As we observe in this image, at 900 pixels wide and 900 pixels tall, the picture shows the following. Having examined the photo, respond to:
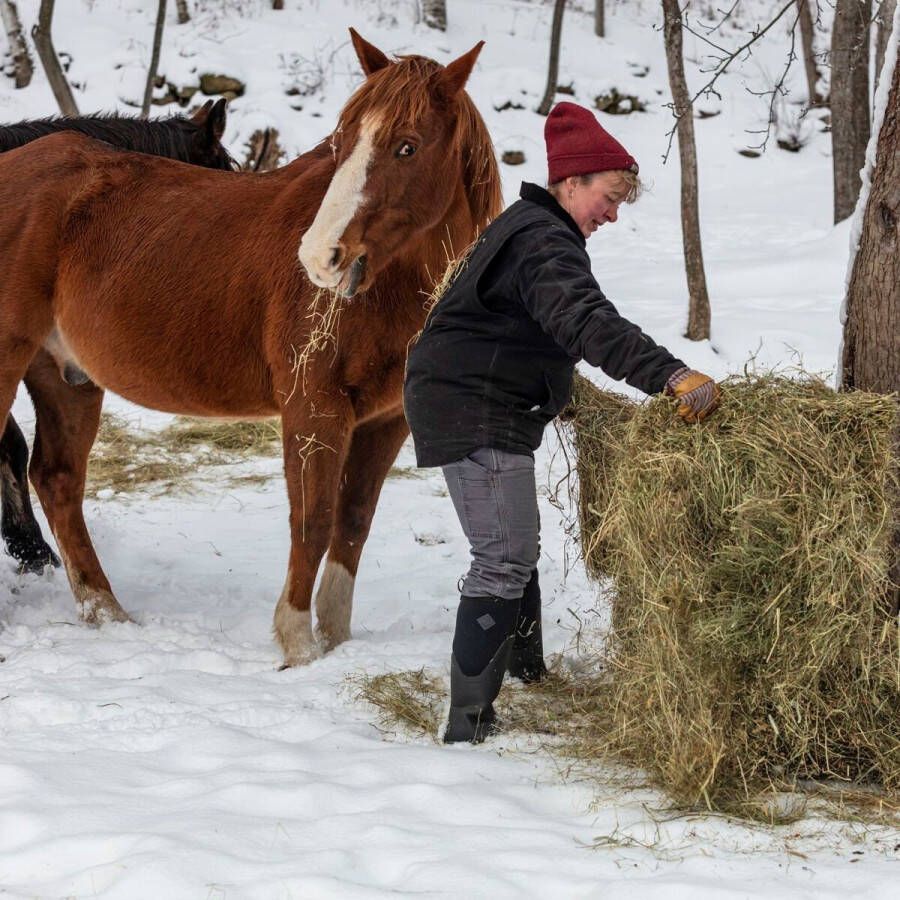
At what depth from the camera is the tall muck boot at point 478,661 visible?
10.8 feet

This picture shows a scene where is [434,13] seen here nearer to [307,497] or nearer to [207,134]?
[207,134]

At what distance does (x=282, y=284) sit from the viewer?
4277 mm

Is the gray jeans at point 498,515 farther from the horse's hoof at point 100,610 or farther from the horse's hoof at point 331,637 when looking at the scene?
the horse's hoof at point 100,610

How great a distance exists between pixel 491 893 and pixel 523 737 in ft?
3.42

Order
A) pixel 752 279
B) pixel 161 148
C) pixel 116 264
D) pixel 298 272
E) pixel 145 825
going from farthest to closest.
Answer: pixel 752 279, pixel 161 148, pixel 116 264, pixel 298 272, pixel 145 825

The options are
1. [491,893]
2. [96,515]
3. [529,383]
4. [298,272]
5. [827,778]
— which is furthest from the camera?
[96,515]

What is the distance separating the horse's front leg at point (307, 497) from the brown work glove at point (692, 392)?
5.67ft

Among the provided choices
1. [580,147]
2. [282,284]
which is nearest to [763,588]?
[580,147]

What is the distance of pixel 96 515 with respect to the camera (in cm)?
632

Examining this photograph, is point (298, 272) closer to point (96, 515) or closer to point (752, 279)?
point (96, 515)

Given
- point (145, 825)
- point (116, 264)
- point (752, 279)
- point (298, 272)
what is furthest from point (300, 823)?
point (752, 279)

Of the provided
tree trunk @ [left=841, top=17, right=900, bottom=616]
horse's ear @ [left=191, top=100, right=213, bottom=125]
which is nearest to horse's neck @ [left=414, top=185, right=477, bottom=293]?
tree trunk @ [left=841, top=17, right=900, bottom=616]

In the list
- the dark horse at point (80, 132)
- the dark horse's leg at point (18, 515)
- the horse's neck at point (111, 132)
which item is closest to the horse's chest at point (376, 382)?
the dark horse at point (80, 132)

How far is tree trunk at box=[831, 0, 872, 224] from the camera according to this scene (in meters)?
11.0
